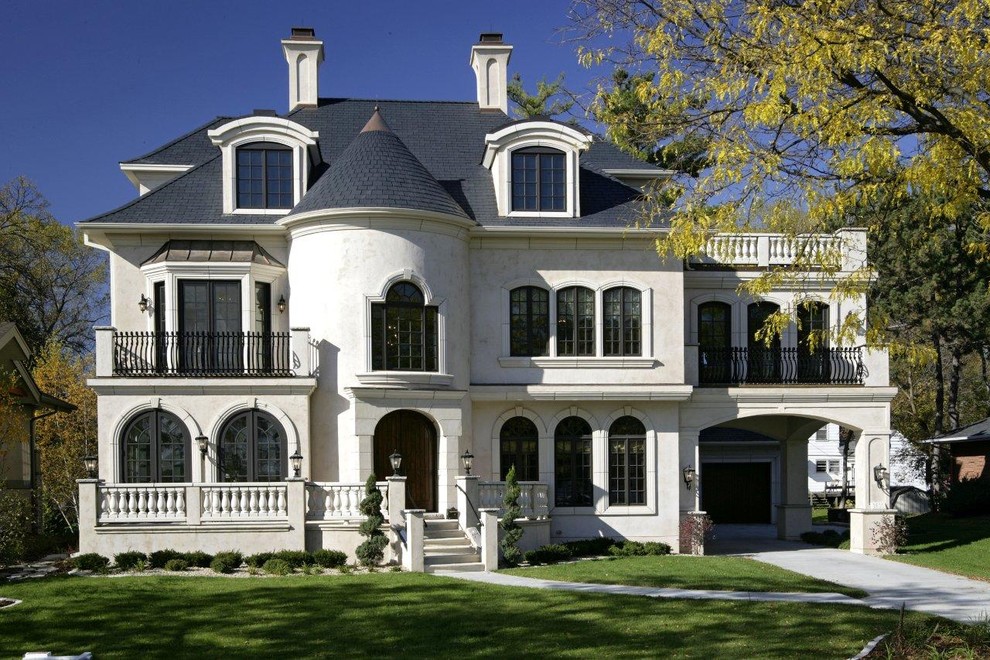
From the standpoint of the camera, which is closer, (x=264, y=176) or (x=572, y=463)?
(x=264, y=176)

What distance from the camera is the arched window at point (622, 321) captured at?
2512 cm

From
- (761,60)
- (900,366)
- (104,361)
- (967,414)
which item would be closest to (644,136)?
(761,60)

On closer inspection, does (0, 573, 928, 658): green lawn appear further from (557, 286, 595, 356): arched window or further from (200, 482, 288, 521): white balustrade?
(557, 286, 595, 356): arched window

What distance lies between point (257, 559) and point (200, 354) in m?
5.29

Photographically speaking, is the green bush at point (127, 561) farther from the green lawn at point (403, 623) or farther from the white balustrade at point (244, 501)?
the green lawn at point (403, 623)

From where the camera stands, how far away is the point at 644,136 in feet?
43.2

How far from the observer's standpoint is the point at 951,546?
2580cm

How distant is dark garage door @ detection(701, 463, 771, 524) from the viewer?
32500 mm

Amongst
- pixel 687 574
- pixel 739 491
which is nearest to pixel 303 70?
pixel 687 574

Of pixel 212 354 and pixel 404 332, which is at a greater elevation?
pixel 404 332

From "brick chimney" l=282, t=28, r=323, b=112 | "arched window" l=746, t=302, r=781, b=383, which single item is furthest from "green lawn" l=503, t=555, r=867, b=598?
"brick chimney" l=282, t=28, r=323, b=112

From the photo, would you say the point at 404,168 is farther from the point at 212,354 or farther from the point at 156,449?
the point at 156,449

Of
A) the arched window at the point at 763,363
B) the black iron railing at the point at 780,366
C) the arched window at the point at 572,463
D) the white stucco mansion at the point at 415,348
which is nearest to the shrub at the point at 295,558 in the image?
the white stucco mansion at the point at 415,348

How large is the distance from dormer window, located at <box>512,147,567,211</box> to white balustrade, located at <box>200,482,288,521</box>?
887cm
